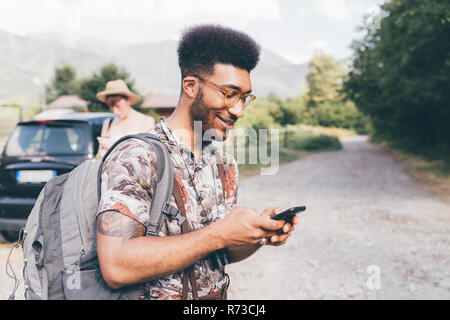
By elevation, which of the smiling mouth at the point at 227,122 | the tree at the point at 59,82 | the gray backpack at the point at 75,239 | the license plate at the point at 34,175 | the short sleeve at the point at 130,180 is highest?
the tree at the point at 59,82

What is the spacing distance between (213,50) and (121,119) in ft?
13.2

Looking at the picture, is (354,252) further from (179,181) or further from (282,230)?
(179,181)

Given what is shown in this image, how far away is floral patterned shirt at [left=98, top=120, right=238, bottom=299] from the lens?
118cm

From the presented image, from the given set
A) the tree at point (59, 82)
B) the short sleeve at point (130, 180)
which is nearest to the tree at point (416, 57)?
the short sleeve at point (130, 180)

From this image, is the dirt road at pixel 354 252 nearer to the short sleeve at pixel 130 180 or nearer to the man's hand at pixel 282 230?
the man's hand at pixel 282 230

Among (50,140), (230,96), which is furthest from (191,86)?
(50,140)

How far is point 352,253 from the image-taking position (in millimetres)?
5391

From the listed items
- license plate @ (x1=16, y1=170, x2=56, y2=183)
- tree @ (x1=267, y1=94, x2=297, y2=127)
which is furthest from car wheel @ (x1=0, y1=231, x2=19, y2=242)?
tree @ (x1=267, y1=94, x2=297, y2=127)

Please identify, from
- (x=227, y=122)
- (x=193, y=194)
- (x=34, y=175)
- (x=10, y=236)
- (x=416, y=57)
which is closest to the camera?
(x=193, y=194)

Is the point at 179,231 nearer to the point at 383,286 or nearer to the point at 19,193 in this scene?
the point at 383,286

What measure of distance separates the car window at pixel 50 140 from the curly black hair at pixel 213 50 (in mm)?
4056

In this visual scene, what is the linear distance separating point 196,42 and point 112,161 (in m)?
0.63

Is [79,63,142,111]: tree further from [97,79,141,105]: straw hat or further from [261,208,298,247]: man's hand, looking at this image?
[261,208,298,247]: man's hand

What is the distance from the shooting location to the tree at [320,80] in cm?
5825
